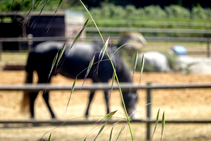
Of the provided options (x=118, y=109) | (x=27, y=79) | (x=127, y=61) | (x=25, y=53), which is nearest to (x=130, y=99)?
(x=118, y=109)

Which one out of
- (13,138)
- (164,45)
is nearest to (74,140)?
(13,138)

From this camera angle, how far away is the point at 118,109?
183 inches

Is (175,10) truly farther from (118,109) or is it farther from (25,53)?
(25,53)

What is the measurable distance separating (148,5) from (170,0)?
0.29 meters

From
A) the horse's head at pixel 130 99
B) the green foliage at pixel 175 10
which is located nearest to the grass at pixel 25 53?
the horse's head at pixel 130 99

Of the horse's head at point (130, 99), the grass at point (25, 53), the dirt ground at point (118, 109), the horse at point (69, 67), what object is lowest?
the grass at point (25, 53)

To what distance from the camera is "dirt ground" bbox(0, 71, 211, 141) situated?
372 centimetres

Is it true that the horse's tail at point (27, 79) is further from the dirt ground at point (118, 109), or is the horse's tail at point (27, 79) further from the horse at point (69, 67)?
the dirt ground at point (118, 109)

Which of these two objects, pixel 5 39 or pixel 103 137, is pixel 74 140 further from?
pixel 5 39

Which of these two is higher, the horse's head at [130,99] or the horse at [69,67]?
the horse at [69,67]

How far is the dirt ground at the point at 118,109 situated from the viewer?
372 centimetres

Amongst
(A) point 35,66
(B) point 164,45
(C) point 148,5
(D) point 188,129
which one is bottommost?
(B) point 164,45

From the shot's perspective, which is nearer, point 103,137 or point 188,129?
point 103,137

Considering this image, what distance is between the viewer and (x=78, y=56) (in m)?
4.74
